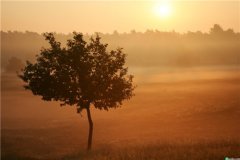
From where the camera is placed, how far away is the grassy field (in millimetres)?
31172

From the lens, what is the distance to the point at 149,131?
51.8 metres

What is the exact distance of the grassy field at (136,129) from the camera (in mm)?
31172

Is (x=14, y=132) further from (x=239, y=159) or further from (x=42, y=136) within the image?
(x=239, y=159)

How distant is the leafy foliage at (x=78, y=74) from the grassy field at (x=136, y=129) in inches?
186

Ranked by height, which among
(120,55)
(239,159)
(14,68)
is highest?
(14,68)

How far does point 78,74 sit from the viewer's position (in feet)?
125

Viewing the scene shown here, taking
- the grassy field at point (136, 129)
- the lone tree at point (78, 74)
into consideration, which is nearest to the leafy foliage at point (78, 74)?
the lone tree at point (78, 74)

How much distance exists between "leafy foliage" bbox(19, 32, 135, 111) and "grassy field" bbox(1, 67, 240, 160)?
4.73 meters

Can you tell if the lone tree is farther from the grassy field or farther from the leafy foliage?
the grassy field

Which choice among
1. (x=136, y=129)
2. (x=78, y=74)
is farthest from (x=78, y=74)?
(x=136, y=129)

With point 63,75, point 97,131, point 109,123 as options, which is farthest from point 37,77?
point 109,123

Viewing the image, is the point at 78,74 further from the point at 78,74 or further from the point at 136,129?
the point at 136,129

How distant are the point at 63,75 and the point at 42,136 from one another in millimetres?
14135

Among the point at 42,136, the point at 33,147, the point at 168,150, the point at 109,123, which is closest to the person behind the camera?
the point at 168,150
